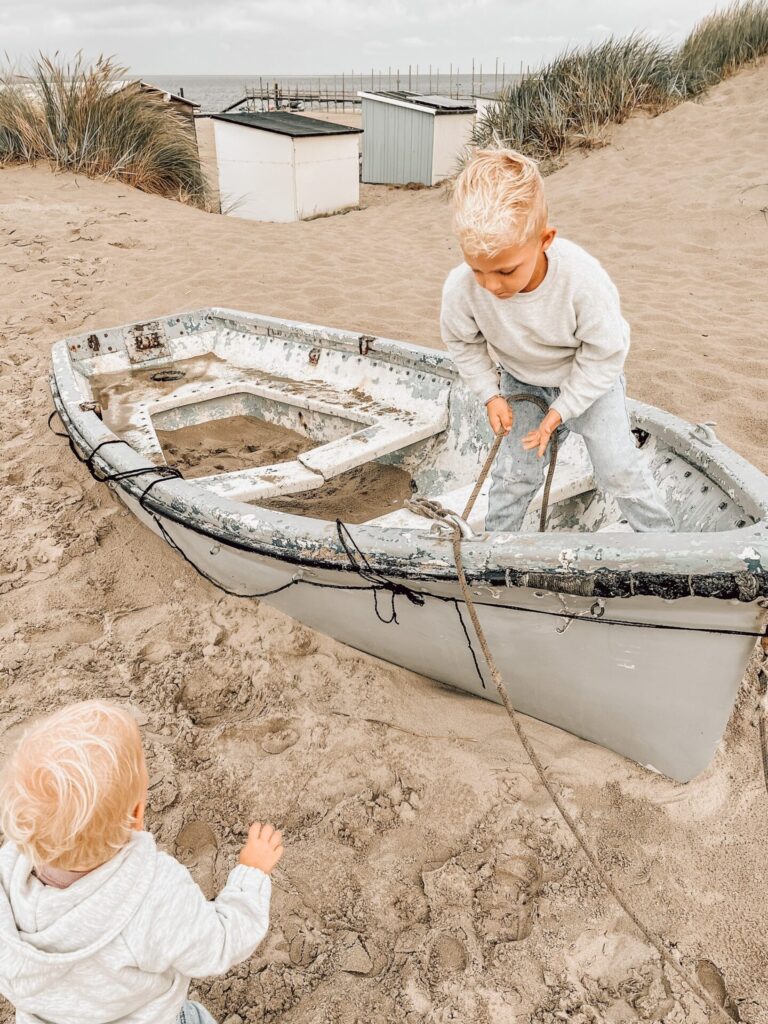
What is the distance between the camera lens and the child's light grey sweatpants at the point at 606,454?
235cm

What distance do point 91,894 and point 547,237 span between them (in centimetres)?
182

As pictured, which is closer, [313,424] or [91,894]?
[91,894]

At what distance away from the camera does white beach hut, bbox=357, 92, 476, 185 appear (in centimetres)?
1392

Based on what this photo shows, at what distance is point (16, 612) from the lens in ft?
9.97

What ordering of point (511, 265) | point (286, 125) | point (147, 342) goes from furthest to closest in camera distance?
1. point (286, 125)
2. point (147, 342)
3. point (511, 265)

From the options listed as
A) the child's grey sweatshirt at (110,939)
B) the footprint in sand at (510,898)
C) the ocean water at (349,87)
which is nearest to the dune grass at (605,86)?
the ocean water at (349,87)

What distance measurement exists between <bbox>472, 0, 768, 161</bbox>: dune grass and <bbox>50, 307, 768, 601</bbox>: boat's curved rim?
9.18 meters

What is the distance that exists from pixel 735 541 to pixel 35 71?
37.9 feet

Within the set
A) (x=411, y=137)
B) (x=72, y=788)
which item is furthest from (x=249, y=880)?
(x=411, y=137)

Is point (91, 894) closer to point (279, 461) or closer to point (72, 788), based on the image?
point (72, 788)

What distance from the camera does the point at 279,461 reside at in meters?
4.07

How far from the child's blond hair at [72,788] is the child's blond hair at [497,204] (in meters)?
1.38

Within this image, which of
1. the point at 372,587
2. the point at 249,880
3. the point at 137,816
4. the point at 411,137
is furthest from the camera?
the point at 411,137

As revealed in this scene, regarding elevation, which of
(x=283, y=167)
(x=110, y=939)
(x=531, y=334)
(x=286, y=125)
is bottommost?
(x=110, y=939)
